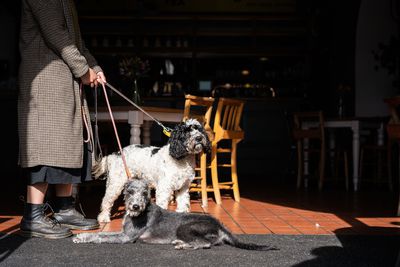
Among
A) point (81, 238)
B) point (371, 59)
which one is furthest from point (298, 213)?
point (371, 59)

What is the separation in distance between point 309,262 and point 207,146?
1.50 metres

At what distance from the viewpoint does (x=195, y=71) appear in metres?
11.6

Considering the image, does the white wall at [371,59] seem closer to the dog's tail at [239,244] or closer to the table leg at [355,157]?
the table leg at [355,157]

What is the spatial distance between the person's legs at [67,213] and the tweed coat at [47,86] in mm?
325

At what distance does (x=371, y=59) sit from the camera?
9.41 m

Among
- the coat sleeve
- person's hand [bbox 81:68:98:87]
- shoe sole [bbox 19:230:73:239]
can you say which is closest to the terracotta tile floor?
shoe sole [bbox 19:230:73:239]

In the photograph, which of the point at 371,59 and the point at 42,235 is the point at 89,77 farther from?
the point at 371,59

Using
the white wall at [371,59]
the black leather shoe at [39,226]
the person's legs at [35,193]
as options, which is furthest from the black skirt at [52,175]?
the white wall at [371,59]

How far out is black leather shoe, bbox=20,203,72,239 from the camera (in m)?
3.42

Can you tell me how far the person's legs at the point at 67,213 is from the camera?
3.73 metres

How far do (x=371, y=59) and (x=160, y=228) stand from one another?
714 centimetres

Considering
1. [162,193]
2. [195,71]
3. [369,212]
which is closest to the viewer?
[162,193]

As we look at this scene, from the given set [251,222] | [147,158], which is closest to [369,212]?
[251,222]

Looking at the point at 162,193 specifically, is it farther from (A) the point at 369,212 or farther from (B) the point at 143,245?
(A) the point at 369,212
